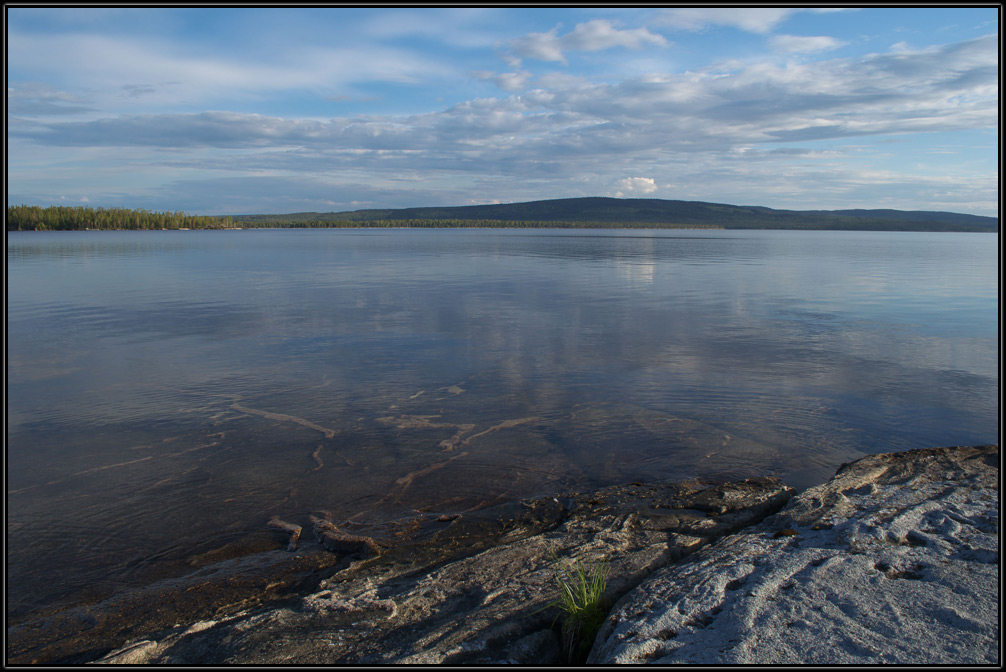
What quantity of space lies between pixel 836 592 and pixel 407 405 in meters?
6.62

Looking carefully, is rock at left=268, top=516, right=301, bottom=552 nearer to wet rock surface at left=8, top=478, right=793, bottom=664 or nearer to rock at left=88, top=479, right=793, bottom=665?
wet rock surface at left=8, top=478, right=793, bottom=664

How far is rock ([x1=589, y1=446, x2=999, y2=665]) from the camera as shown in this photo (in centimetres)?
351

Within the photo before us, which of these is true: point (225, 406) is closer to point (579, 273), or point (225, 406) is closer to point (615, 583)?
point (615, 583)

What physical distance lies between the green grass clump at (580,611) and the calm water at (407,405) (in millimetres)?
2276

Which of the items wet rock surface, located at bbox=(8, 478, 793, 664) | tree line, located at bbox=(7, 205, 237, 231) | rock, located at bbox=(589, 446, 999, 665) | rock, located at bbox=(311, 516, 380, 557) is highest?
tree line, located at bbox=(7, 205, 237, 231)

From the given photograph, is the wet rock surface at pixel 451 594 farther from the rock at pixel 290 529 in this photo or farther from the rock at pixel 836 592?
the rock at pixel 836 592

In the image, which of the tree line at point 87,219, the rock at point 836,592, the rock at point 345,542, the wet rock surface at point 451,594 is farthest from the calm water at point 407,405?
the tree line at point 87,219

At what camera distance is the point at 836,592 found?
4.05 m

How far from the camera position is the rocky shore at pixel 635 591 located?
3.67 meters

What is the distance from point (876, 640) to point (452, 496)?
4.09 metres

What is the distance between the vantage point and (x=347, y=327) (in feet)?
51.9

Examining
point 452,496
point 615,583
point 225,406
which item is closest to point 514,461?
point 452,496

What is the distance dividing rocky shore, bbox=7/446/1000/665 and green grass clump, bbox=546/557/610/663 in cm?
9

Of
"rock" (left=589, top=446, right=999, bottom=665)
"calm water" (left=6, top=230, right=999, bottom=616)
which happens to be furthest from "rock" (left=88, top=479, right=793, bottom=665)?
"calm water" (left=6, top=230, right=999, bottom=616)
